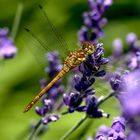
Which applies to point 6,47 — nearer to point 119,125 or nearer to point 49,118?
point 49,118

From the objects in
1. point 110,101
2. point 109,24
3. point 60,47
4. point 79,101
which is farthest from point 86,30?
point 109,24

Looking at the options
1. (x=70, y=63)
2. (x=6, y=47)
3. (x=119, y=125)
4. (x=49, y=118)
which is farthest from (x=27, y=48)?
(x=119, y=125)

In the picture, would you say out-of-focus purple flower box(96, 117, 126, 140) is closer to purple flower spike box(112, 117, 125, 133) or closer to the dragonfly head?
purple flower spike box(112, 117, 125, 133)

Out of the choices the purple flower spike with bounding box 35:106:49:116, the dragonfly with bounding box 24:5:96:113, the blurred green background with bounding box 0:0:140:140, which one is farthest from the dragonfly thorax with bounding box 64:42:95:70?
the blurred green background with bounding box 0:0:140:140

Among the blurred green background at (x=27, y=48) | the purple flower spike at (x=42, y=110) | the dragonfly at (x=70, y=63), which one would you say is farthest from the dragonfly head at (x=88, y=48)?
the blurred green background at (x=27, y=48)

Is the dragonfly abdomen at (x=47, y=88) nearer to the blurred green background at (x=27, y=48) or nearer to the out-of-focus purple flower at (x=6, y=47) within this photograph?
the out-of-focus purple flower at (x=6, y=47)

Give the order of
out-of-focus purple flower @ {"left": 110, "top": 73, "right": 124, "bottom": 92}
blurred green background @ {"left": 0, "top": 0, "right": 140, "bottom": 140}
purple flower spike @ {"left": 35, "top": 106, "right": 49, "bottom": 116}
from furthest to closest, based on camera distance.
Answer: blurred green background @ {"left": 0, "top": 0, "right": 140, "bottom": 140}
purple flower spike @ {"left": 35, "top": 106, "right": 49, "bottom": 116}
out-of-focus purple flower @ {"left": 110, "top": 73, "right": 124, "bottom": 92}

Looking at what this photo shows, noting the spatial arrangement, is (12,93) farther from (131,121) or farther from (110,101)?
(131,121)
